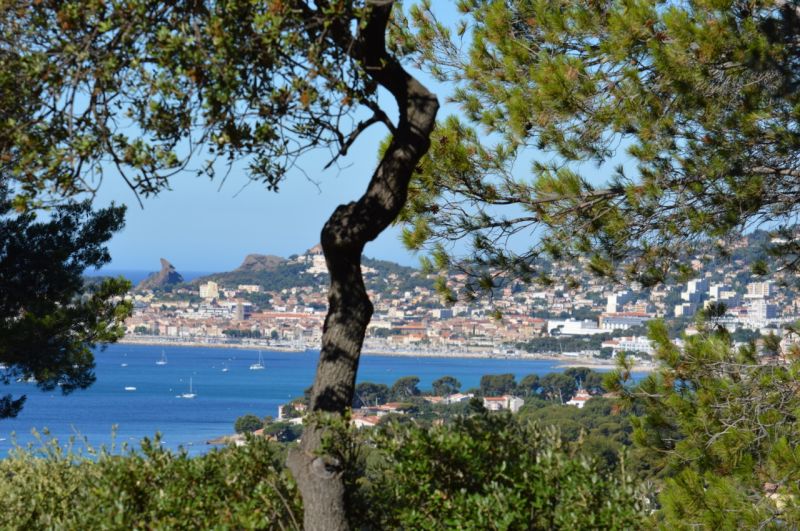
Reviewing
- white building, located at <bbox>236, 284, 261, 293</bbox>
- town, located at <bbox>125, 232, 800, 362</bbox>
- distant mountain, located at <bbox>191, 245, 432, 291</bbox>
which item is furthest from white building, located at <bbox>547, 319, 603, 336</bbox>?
white building, located at <bbox>236, 284, 261, 293</bbox>

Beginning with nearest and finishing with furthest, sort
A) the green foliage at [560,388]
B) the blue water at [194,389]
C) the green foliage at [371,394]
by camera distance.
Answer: the green foliage at [560,388]
the green foliage at [371,394]
the blue water at [194,389]

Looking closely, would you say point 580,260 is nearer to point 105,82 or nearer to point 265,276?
point 105,82

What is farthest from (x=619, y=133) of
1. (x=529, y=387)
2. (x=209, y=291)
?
(x=209, y=291)

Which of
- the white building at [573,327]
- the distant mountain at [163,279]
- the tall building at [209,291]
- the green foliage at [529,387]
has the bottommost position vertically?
the green foliage at [529,387]

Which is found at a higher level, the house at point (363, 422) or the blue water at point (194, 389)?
the house at point (363, 422)

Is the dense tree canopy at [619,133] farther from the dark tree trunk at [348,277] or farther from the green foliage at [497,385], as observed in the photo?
the green foliage at [497,385]

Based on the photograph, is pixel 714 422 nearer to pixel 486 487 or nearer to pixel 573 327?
pixel 486 487

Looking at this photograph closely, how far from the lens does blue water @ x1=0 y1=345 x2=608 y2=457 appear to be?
3988cm

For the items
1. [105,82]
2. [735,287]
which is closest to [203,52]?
[105,82]

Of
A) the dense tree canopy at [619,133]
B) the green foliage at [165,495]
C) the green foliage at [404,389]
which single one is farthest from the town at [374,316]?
the green foliage at [165,495]

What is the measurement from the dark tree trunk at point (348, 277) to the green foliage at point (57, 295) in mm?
5791

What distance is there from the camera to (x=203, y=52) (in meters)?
2.58

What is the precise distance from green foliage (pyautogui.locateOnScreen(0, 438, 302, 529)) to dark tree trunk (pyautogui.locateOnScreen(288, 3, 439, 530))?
0.13m

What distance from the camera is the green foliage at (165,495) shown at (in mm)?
2828
